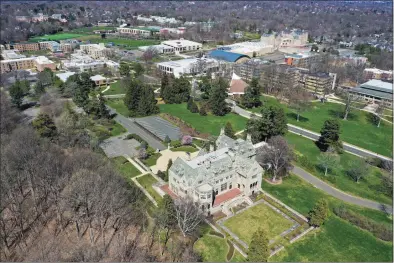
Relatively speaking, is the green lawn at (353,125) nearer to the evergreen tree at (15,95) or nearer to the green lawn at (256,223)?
the green lawn at (256,223)

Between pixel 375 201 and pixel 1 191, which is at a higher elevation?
pixel 1 191

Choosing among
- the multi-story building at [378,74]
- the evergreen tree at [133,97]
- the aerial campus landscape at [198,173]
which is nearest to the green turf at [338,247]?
the aerial campus landscape at [198,173]

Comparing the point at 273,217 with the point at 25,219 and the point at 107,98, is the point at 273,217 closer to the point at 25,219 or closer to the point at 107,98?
the point at 25,219

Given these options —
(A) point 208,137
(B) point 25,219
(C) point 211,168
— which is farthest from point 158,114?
(B) point 25,219

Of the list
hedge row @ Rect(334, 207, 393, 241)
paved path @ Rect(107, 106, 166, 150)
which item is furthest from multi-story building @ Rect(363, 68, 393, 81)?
paved path @ Rect(107, 106, 166, 150)

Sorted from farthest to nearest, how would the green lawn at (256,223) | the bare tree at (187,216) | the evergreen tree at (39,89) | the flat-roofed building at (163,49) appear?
the flat-roofed building at (163,49) < the evergreen tree at (39,89) < the green lawn at (256,223) < the bare tree at (187,216)

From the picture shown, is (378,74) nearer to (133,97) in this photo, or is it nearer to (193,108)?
(193,108)

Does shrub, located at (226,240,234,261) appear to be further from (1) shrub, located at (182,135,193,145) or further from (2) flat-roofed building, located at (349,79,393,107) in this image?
(2) flat-roofed building, located at (349,79,393,107)
